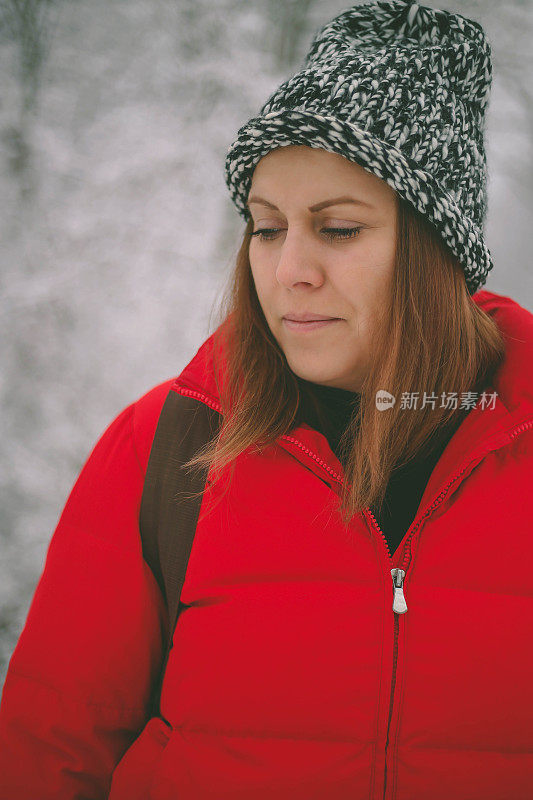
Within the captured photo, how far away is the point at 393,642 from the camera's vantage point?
888 mm

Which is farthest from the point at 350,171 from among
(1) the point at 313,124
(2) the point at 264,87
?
(2) the point at 264,87

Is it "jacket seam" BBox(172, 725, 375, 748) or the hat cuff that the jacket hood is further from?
"jacket seam" BBox(172, 725, 375, 748)

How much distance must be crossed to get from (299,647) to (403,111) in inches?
36.9

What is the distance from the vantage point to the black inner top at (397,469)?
1035 millimetres

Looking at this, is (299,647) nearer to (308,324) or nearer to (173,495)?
(173,495)

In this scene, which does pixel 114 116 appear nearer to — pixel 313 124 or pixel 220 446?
pixel 313 124

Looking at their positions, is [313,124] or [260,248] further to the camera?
[260,248]

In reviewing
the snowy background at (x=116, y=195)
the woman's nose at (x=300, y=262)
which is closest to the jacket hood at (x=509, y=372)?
the woman's nose at (x=300, y=262)

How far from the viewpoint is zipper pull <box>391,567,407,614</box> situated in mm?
884

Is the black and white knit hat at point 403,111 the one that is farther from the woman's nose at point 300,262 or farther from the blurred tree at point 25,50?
the blurred tree at point 25,50

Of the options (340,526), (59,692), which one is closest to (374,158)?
(340,526)

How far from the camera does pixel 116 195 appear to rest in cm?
165

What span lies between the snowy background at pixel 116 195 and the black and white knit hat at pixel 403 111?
617 millimetres

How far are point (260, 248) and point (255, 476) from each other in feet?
1.47
